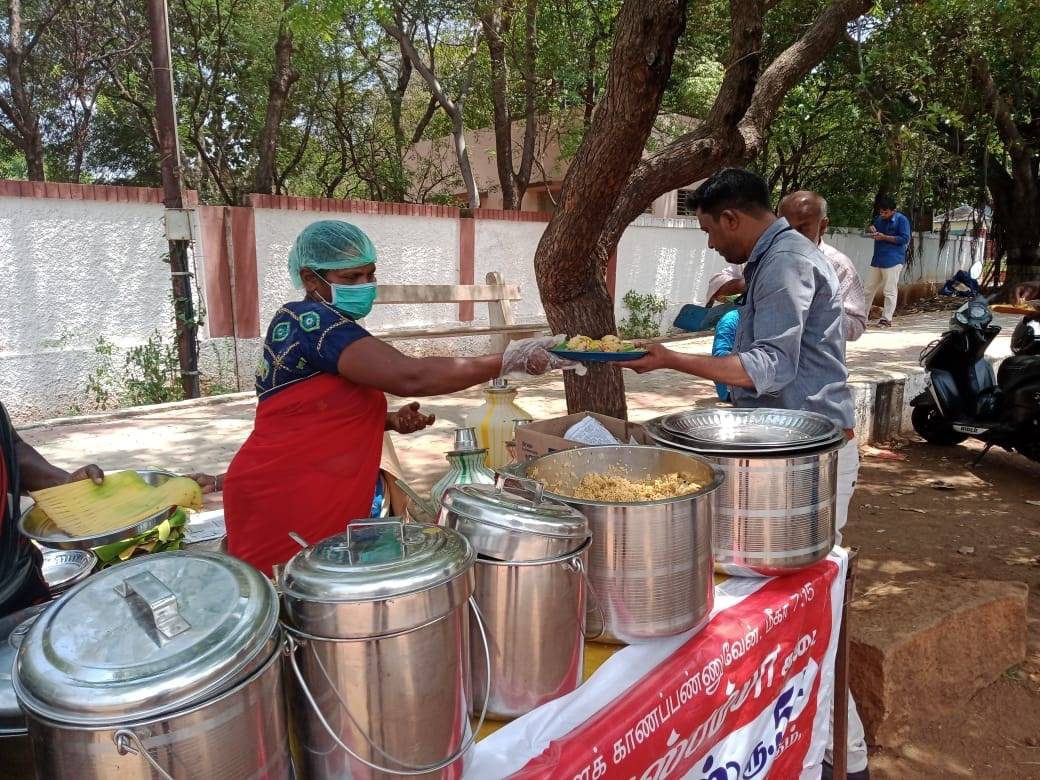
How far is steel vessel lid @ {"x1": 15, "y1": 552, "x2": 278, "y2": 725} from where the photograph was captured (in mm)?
827

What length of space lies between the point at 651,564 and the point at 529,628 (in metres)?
0.30

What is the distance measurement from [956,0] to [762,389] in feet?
14.6

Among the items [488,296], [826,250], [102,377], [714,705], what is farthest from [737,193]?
[102,377]

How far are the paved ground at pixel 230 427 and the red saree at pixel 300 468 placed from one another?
2.73m

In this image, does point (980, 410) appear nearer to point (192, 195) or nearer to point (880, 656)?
point (880, 656)

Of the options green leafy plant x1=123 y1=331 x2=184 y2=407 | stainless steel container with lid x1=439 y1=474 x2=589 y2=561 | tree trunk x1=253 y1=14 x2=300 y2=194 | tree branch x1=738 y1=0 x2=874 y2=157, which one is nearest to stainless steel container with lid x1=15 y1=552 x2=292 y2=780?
stainless steel container with lid x1=439 y1=474 x2=589 y2=561

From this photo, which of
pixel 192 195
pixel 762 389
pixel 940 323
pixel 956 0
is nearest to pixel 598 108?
pixel 762 389

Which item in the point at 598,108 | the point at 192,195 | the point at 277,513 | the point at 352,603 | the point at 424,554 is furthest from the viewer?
the point at 192,195

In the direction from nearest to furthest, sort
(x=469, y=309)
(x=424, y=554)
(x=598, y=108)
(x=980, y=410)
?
1. (x=424, y=554)
2. (x=598, y=108)
3. (x=980, y=410)
4. (x=469, y=309)

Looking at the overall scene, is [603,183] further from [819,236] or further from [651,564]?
[651,564]

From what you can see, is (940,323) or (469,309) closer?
(469,309)

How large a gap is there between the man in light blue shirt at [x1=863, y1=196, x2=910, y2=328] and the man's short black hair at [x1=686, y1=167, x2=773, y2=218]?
32.5 ft

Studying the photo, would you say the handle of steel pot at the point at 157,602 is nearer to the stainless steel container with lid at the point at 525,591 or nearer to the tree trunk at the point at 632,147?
the stainless steel container with lid at the point at 525,591

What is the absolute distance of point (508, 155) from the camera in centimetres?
1217
